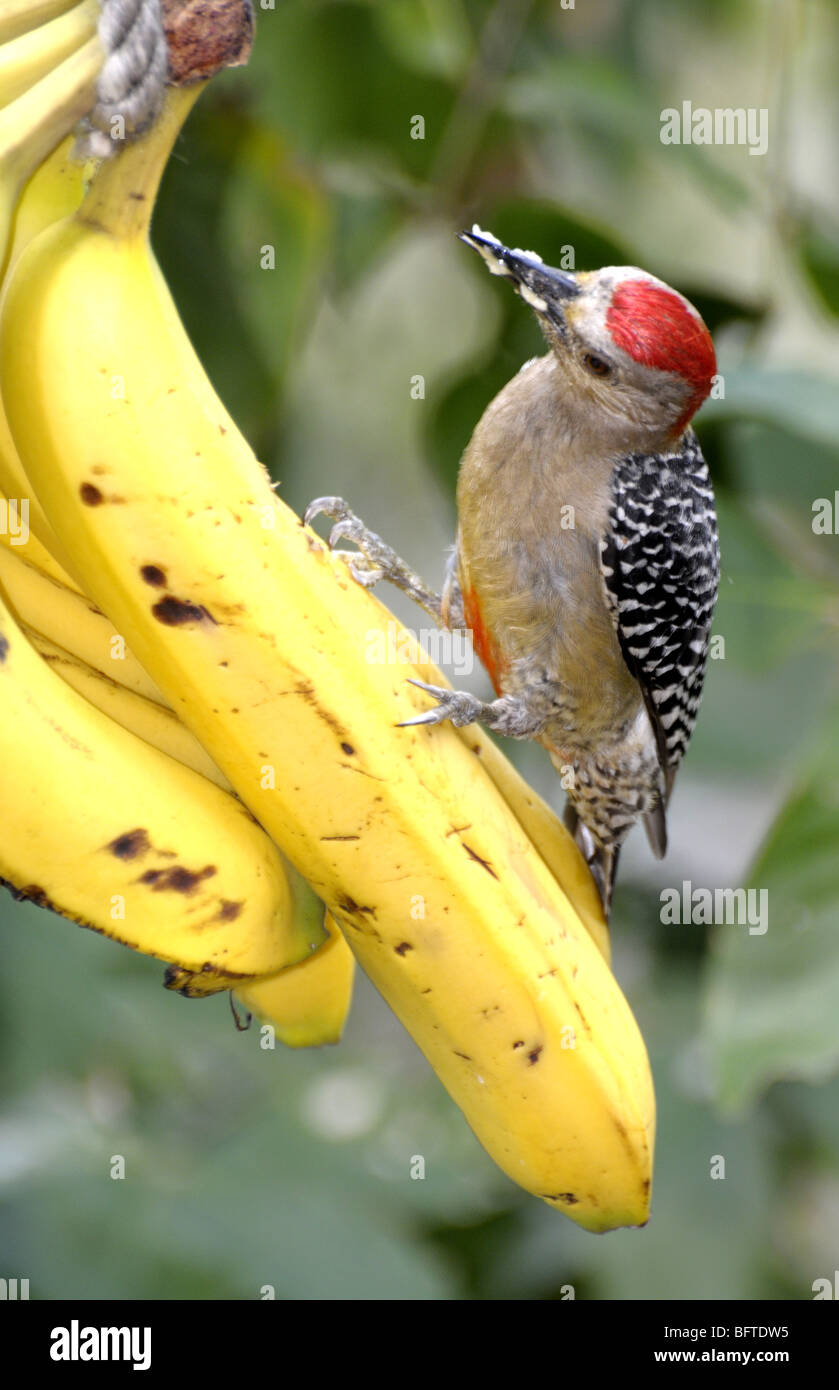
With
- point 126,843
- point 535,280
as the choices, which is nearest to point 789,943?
point 535,280

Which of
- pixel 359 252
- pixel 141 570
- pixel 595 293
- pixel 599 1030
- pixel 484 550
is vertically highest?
pixel 359 252

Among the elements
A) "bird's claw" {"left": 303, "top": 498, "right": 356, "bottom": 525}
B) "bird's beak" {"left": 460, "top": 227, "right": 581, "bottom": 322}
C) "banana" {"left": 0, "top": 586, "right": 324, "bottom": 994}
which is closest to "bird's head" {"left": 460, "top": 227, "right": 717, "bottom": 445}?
"bird's beak" {"left": 460, "top": 227, "right": 581, "bottom": 322}

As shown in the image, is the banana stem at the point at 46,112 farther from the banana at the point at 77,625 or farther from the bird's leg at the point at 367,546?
the bird's leg at the point at 367,546

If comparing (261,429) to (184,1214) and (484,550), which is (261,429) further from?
(184,1214)

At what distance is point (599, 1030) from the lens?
1.52m

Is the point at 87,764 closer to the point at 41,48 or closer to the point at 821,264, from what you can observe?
the point at 41,48

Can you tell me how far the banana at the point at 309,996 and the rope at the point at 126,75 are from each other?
2.90ft

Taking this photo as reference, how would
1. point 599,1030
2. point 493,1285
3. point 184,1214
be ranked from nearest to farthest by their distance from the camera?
point 599,1030 < point 184,1214 < point 493,1285

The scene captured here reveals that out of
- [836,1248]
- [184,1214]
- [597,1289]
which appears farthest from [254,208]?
[836,1248]

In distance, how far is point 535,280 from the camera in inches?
73.0

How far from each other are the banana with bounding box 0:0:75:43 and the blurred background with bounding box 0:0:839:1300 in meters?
1.28

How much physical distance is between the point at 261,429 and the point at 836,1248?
12.3 ft

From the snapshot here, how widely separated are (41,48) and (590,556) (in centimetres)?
114
